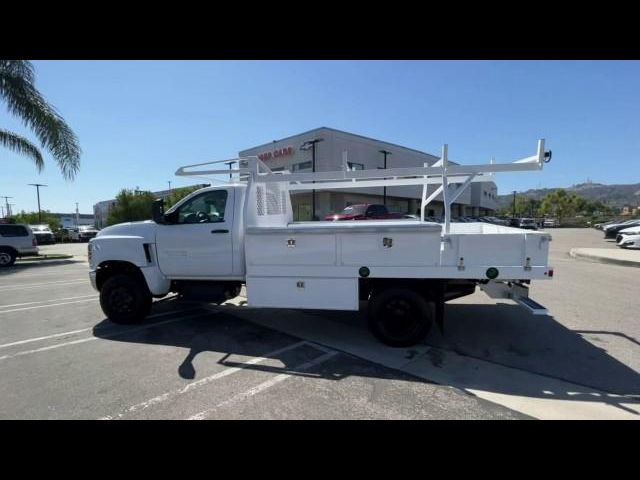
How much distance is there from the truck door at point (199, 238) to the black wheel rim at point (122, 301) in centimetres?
79

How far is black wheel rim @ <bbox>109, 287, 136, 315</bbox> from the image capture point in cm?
548

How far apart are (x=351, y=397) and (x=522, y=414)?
153 cm

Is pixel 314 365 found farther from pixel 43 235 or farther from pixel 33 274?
pixel 43 235

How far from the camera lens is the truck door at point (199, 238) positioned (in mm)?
5051

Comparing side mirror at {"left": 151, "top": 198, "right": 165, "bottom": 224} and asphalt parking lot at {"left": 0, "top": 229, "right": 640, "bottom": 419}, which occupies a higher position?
side mirror at {"left": 151, "top": 198, "right": 165, "bottom": 224}

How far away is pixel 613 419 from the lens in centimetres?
285

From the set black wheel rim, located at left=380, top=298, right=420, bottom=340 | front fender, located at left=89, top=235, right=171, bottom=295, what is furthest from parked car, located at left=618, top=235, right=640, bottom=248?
front fender, located at left=89, top=235, right=171, bottom=295

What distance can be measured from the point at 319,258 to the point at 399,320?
1349 millimetres

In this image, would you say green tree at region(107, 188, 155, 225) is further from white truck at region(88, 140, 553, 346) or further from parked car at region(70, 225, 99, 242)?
white truck at region(88, 140, 553, 346)

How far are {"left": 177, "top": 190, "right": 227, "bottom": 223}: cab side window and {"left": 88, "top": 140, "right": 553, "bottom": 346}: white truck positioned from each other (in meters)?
0.02
